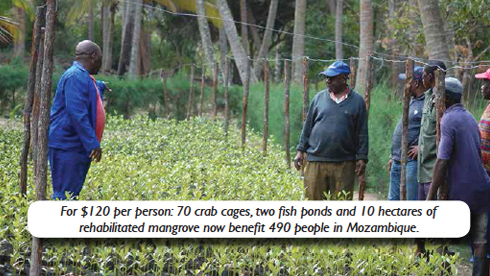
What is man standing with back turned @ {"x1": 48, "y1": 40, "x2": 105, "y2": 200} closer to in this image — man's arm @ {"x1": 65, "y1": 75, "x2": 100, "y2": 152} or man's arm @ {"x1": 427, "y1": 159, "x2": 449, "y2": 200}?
man's arm @ {"x1": 65, "y1": 75, "x2": 100, "y2": 152}

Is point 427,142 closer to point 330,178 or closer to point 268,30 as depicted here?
point 330,178

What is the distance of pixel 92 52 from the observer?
6.85 meters

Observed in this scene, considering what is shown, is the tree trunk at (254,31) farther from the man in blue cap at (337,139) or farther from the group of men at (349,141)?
the man in blue cap at (337,139)

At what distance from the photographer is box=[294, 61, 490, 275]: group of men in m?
6.15

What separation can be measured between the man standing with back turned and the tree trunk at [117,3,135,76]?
71.2 feet

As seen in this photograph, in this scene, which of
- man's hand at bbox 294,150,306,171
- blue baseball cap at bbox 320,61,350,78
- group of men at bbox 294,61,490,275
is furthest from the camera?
man's hand at bbox 294,150,306,171

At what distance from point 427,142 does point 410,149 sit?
687 millimetres

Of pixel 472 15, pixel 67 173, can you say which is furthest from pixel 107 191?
pixel 472 15

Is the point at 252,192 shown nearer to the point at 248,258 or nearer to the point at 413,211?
the point at 248,258

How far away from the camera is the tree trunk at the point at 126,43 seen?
2845 centimetres

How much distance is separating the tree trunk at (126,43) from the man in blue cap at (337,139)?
2152 centimetres

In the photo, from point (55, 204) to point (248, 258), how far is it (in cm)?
163
